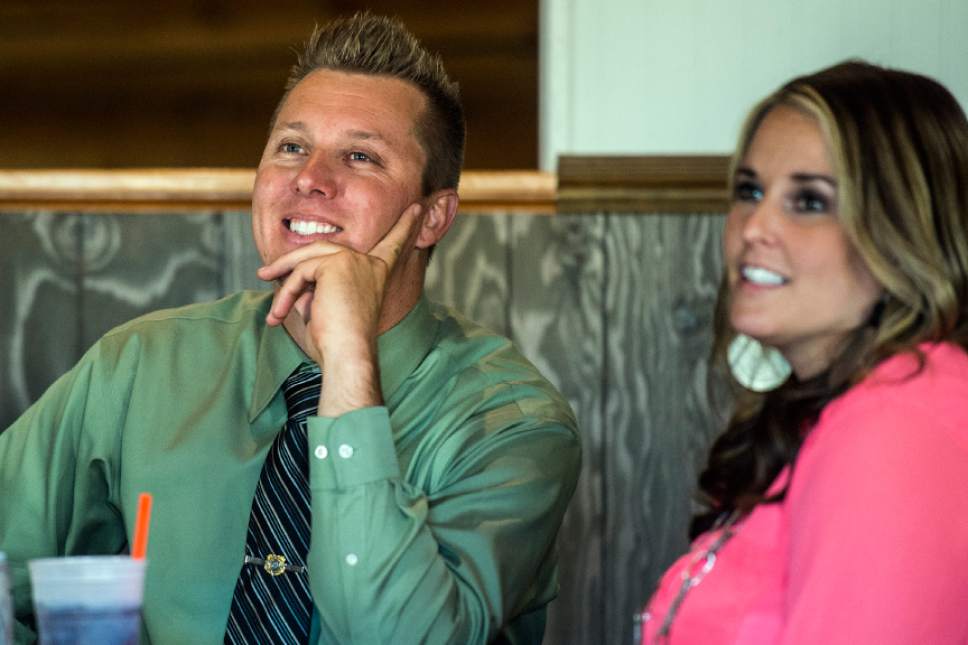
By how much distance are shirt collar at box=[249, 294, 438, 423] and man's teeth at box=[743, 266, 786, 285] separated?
0.49 m

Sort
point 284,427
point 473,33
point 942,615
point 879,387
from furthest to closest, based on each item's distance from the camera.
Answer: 1. point 473,33
2. point 284,427
3. point 879,387
4. point 942,615

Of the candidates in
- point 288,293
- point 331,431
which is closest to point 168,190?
point 288,293

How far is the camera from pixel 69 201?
97.2 inches

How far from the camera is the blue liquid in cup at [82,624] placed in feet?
3.46

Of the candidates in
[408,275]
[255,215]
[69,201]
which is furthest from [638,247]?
[69,201]

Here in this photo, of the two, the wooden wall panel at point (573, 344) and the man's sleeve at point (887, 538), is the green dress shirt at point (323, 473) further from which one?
the wooden wall panel at point (573, 344)

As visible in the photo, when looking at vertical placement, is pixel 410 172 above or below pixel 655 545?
above

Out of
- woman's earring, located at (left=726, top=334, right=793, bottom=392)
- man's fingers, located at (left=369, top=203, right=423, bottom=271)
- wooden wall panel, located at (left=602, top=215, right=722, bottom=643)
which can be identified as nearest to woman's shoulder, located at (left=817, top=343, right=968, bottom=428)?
woman's earring, located at (left=726, top=334, right=793, bottom=392)

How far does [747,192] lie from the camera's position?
1570mm

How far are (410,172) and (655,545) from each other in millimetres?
914

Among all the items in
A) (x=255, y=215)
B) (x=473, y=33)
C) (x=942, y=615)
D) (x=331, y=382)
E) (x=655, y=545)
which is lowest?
(x=655, y=545)

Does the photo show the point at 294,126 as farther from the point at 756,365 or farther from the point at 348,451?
the point at 756,365

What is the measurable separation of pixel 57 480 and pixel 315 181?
0.49 metres

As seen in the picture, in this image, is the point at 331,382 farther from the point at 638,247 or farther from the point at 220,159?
the point at 220,159
